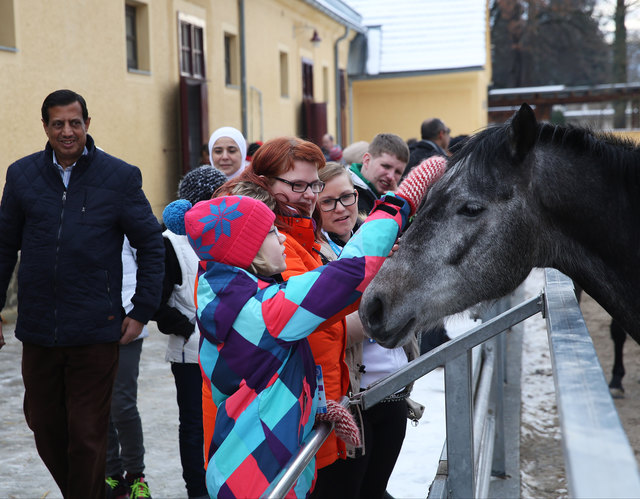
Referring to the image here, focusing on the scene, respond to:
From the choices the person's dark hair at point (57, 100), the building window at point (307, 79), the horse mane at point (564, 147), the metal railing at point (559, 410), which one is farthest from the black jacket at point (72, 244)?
the building window at point (307, 79)

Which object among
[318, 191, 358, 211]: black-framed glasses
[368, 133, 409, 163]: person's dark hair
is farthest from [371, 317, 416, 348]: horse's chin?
[368, 133, 409, 163]: person's dark hair

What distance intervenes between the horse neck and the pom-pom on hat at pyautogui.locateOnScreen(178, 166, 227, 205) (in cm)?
190

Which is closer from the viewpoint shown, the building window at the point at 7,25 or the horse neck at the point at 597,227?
the horse neck at the point at 597,227

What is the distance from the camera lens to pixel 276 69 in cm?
1683

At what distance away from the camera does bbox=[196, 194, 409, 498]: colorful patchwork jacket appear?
1820 mm

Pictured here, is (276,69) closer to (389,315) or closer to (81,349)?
(81,349)


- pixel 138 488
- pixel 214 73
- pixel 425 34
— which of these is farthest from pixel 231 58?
pixel 138 488

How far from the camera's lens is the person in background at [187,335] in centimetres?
362

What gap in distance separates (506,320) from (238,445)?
92 centimetres

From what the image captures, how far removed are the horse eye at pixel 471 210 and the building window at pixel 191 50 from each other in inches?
416

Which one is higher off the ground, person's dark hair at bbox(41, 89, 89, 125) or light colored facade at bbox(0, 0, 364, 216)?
light colored facade at bbox(0, 0, 364, 216)

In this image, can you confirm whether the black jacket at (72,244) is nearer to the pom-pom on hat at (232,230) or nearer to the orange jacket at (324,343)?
the orange jacket at (324,343)

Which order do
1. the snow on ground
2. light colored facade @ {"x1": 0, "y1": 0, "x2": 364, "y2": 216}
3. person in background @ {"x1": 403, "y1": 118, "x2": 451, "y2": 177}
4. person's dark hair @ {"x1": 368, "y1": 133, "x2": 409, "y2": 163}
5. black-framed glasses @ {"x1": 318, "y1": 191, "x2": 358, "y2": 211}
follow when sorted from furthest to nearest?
1. light colored facade @ {"x1": 0, "y1": 0, "x2": 364, "y2": 216}
2. person in background @ {"x1": 403, "y1": 118, "x2": 451, "y2": 177}
3. person's dark hair @ {"x1": 368, "y1": 133, "x2": 409, "y2": 163}
4. the snow on ground
5. black-framed glasses @ {"x1": 318, "y1": 191, "x2": 358, "y2": 211}

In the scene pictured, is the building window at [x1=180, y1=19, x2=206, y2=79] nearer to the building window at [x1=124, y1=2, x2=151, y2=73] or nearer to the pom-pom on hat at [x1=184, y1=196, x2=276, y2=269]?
the building window at [x1=124, y1=2, x2=151, y2=73]
